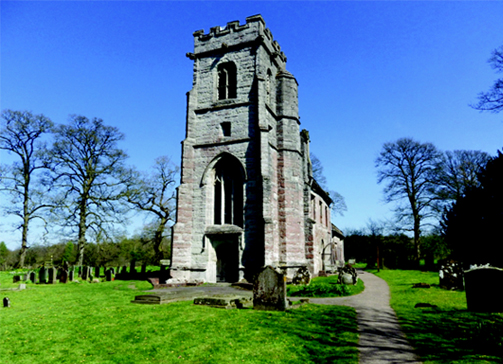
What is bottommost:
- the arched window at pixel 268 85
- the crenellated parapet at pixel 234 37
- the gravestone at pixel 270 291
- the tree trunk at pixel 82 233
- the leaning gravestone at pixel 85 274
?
the leaning gravestone at pixel 85 274

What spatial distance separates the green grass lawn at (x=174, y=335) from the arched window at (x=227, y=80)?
602 inches

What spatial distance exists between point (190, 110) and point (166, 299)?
45.0 ft

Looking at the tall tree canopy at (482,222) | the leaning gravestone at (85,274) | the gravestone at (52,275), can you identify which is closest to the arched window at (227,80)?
the leaning gravestone at (85,274)

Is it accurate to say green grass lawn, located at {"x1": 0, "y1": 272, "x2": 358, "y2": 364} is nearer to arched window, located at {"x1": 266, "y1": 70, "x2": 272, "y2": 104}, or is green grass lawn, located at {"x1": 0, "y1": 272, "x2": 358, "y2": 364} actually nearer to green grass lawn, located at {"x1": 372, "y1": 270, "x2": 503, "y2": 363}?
green grass lawn, located at {"x1": 372, "y1": 270, "x2": 503, "y2": 363}

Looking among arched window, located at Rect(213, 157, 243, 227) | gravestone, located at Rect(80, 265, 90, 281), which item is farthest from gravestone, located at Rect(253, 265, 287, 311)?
gravestone, located at Rect(80, 265, 90, 281)

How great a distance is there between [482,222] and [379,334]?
21.1m

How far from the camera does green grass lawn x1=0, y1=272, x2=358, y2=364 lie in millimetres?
5852

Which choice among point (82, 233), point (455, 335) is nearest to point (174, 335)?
point (455, 335)

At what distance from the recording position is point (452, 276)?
1508cm

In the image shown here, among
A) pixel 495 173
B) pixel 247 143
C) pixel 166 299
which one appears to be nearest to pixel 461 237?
pixel 495 173

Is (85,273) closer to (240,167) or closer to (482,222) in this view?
(240,167)

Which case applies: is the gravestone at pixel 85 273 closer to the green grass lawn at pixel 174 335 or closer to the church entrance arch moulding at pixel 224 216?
the church entrance arch moulding at pixel 224 216

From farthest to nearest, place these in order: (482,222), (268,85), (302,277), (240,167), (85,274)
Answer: (482,222) < (268,85) < (85,274) < (240,167) < (302,277)

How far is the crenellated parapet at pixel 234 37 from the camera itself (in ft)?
70.6
